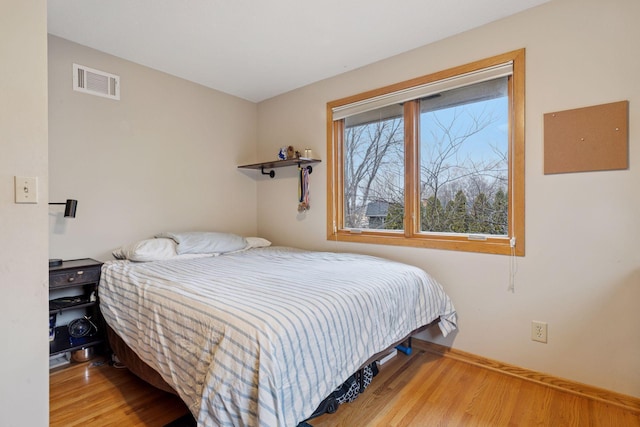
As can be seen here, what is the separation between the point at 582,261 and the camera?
6.01 feet

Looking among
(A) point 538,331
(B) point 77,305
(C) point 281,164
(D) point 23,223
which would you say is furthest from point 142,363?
(A) point 538,331

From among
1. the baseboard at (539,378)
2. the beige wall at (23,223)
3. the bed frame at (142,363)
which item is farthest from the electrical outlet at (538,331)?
the beige wall at (23,223)

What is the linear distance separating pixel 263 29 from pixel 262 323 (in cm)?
202

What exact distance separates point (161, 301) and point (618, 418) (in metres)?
2.42

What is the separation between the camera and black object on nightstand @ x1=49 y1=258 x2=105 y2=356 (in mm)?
2045

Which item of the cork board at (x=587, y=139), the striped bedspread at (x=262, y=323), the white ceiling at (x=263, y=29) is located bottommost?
the striped bedspread at (x=262, y=323)

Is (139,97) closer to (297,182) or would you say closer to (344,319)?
(297,182)

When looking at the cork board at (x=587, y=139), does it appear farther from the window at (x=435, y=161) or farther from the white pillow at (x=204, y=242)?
the white pillow at (x=204, y=242)

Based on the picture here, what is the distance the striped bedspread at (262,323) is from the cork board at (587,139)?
109cm

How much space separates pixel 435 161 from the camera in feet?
8.17

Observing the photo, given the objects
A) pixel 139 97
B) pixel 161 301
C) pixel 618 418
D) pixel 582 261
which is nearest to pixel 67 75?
pixel 139 97

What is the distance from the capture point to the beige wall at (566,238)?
1.71m

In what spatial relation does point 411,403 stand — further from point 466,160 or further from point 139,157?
point 139,157

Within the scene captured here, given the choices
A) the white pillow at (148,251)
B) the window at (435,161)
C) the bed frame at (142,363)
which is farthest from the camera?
the white pillow at (148,251)
